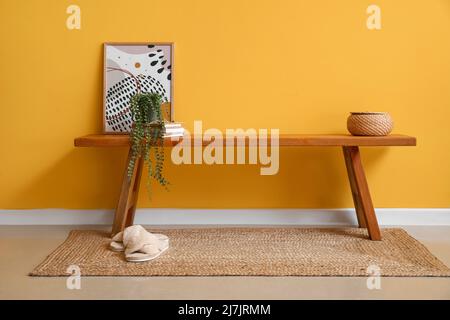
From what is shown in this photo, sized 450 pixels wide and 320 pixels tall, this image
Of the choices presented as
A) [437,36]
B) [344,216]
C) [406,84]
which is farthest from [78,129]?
[437,36]

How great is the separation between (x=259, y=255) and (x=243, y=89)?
1.12m

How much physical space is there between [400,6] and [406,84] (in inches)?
19.0

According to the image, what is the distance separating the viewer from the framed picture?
2.97 metres

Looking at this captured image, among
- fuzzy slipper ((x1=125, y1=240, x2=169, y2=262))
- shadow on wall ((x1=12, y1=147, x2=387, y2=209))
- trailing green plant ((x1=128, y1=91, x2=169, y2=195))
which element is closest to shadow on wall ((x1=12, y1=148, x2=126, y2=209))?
shadow on wall ((x1=12, y1=147, x2=387, y2=209))

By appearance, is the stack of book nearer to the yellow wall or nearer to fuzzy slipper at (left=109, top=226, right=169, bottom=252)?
the yellow wall

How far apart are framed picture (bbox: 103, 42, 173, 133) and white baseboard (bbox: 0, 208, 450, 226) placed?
23.0 inches

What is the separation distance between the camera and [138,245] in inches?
90.9

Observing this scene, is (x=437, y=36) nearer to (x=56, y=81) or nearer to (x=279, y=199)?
(x=279, y=199)

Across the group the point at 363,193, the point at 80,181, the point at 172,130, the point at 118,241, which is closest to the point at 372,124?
the point at 363,193

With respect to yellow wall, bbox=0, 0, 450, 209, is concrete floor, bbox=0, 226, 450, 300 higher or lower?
lower

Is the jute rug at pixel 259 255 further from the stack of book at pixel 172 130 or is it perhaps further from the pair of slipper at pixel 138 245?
the stack of book at pixel 172 130

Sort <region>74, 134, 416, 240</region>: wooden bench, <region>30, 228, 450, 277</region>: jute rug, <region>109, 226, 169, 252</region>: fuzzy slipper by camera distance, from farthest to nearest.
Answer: <region>74, 134, 416, 240</region>: wooden bench < <region>109, 226, 169, 252</region>: fuzzy slipper < <region>30, 228, 450, 277</region>: jute rug

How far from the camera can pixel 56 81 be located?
2992 mm

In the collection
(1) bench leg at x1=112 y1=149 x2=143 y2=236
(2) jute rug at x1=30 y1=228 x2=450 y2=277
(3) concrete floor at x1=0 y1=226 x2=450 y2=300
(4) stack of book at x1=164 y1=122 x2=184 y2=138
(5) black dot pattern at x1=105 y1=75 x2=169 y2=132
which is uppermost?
(5) black dot pattern at x1=105 y1=75 x2=169 y2=132
